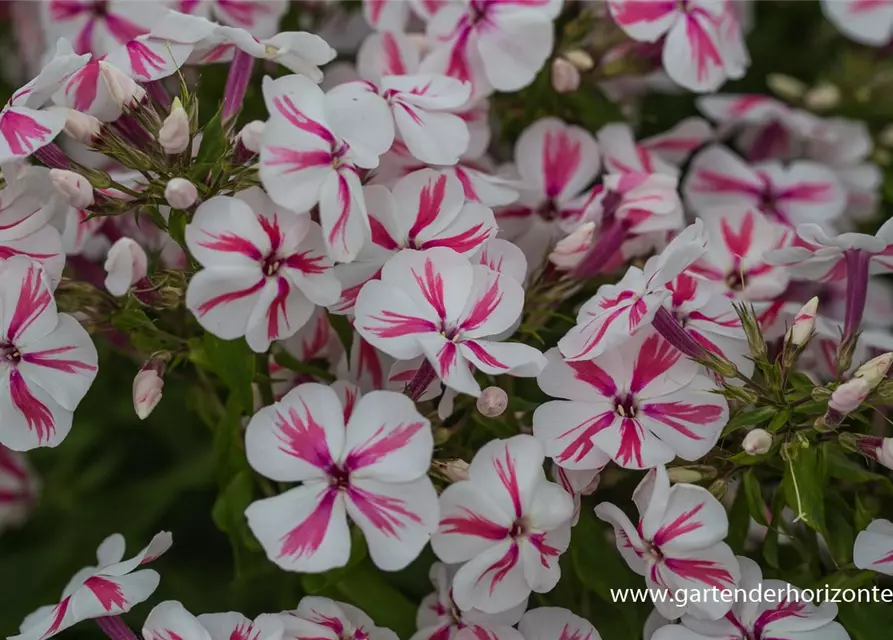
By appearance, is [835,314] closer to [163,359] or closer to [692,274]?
[692,274]

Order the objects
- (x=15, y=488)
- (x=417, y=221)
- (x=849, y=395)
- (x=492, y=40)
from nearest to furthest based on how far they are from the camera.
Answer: (x=849, y=395) → (x=417, y=221) → (x=492, y=40) → (x=15, y=488)

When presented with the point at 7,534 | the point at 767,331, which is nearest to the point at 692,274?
the point at 767,331

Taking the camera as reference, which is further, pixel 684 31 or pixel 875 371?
pixel 684 31

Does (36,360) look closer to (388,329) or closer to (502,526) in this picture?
(388,329)

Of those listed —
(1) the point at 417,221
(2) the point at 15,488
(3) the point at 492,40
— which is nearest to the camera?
(1) the point at 417,221

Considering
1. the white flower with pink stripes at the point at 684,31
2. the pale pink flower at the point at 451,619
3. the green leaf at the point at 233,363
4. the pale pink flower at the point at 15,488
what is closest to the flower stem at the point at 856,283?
the white flower with pink stripes at the point at 684,31

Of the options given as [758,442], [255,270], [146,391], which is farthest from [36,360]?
[758,442]

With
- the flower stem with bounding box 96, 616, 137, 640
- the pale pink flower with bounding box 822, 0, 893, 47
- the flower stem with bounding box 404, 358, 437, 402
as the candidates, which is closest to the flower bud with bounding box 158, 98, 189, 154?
the flower stem with bounding box 404, 358, 437, 402
